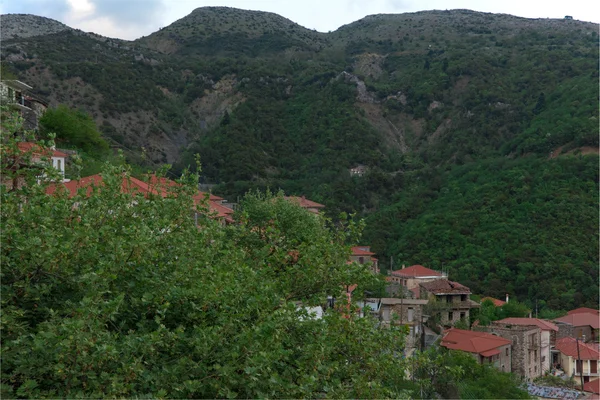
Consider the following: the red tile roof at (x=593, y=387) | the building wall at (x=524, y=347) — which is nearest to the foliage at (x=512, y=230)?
the red tile roof at (x=593, y=387)

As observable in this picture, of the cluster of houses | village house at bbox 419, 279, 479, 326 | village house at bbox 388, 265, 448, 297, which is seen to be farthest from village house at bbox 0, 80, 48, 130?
village house at bbox 388, 265, 448, 297

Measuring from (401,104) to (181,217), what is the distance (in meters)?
98.6

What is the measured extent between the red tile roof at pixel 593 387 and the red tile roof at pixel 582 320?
23.1 ft

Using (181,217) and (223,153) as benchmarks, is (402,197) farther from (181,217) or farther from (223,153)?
(181,217)

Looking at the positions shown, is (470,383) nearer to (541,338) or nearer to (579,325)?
(541,338)

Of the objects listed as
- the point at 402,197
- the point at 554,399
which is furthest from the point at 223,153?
the point at 554,399

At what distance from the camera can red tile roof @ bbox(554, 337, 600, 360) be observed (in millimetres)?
40375

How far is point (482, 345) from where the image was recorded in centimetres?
3244

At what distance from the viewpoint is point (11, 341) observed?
629cm

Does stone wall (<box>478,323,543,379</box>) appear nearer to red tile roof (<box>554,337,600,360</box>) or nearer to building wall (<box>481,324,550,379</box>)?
building wall (<box>481,324,550,379</box>)

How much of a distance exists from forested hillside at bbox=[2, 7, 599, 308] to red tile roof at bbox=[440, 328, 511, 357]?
17576 mm

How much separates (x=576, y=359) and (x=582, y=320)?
15.6 feet

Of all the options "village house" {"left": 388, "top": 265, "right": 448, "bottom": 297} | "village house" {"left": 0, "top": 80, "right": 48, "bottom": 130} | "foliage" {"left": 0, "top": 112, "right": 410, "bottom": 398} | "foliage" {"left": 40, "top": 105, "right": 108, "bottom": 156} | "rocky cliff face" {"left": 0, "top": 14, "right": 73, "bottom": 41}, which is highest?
"rocky cliff face" {"left": 0, "top": 14, "right": 73, "bottom": 41}

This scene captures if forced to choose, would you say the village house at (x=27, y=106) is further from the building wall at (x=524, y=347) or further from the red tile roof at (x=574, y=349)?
the red tile roof at (x=574, y=349)
